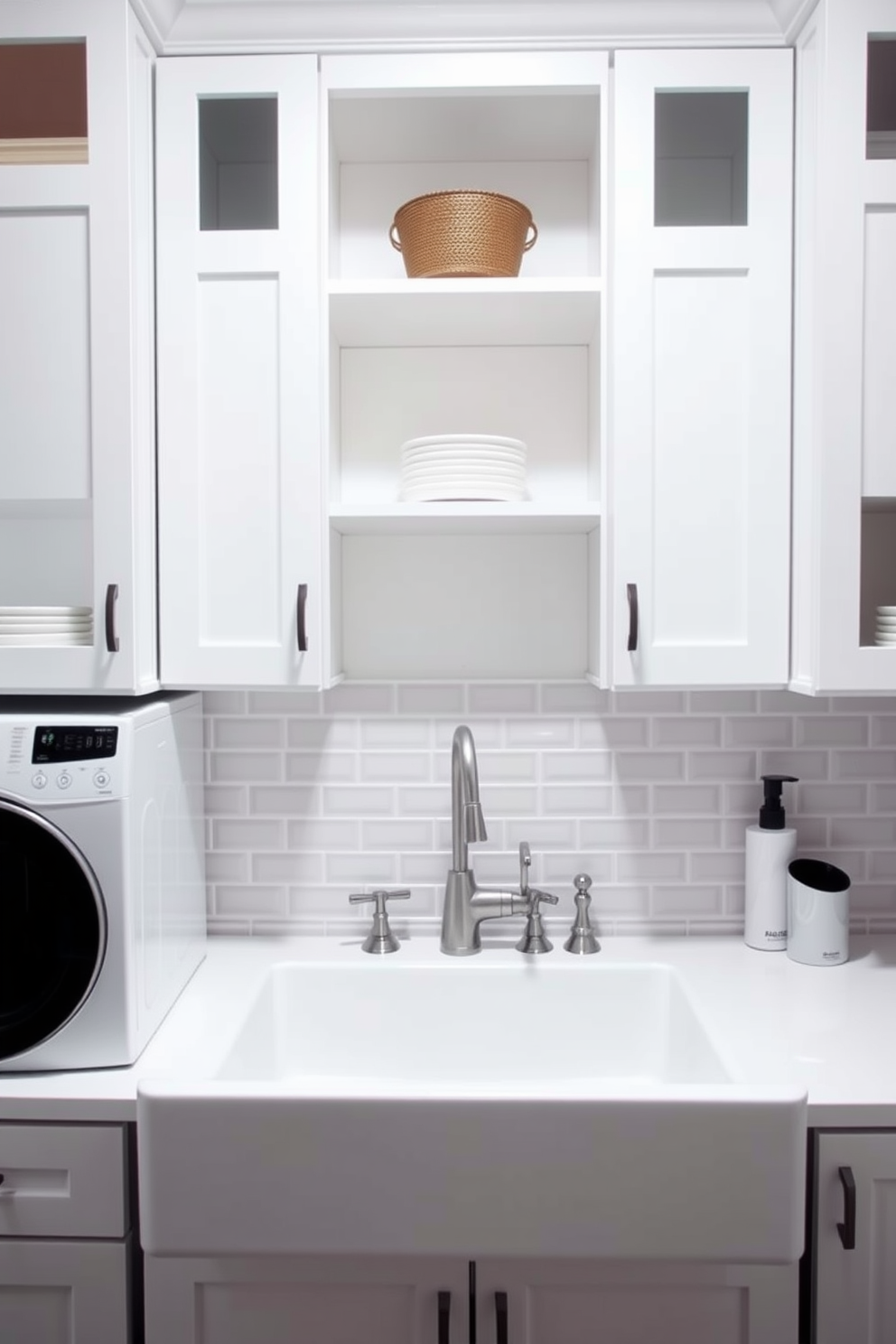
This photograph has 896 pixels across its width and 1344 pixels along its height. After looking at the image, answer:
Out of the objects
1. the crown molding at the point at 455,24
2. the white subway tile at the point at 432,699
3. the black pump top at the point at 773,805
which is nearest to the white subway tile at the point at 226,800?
the white subway tile at the point at 432,699

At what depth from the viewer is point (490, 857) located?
1.64 m

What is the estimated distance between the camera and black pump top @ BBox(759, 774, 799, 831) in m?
1.57

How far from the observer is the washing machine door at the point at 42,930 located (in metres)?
1.16

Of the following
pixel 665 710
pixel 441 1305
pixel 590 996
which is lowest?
pixel 441 1305

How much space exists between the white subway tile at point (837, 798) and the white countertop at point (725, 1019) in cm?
25

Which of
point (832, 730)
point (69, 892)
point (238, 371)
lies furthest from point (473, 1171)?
point (238, 371)

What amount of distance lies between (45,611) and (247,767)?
0.50 meters

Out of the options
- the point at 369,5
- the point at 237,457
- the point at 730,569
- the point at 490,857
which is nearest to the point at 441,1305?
the point at 490,857

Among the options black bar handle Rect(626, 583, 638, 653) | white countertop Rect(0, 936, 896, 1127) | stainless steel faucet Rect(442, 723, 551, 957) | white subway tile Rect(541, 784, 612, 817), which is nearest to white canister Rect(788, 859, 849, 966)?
white countertop Rect(0, 936, 896, 1127)

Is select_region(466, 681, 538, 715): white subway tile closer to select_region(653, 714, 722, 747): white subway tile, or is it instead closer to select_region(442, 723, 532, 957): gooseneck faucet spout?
select_region(442, 723, 532, 957): gooseneck faucet spout

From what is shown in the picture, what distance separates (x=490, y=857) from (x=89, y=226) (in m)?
1.24

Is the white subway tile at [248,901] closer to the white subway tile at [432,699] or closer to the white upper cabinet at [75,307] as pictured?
the white subway tile at [432,699]

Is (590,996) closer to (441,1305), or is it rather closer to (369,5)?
(441,1305)

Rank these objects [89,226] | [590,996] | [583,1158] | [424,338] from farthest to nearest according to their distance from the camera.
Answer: [424,338] < [590,996] < [89,226] < [583,1158]
